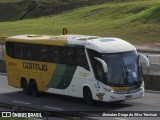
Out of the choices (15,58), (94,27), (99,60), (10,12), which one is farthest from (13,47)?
(10,12)


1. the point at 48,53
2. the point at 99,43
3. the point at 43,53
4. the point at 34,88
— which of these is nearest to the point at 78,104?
the point at 99,43

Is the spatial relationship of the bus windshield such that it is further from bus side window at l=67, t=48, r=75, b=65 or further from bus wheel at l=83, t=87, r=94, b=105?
bus side window at l=67, t=48, r=75, b=65

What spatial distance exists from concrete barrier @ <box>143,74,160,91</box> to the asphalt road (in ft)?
2.93

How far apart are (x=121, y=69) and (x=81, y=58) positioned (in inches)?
79.2

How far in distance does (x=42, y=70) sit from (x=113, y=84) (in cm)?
488

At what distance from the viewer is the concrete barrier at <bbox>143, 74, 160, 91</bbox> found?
26.4m

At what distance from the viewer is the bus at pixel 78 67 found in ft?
69.6

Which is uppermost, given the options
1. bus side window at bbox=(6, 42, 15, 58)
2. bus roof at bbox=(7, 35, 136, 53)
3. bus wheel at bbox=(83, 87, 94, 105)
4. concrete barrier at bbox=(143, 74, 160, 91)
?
bus roof at bbox=(7, 35, 136, 53)

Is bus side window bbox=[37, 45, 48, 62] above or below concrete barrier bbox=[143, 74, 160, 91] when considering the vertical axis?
above

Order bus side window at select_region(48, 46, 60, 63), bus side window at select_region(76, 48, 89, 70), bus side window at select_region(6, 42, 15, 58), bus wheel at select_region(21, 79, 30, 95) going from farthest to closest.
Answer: bus side window at select_region(6, 42, 15, 58), bus wheel at select_region(21, 79, 30, 95), bus side window at select_region(48, 46, 60, 63), bus side window at select_region(76, 48, 89, 70)

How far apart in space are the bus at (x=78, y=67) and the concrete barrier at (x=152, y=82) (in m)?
3.80

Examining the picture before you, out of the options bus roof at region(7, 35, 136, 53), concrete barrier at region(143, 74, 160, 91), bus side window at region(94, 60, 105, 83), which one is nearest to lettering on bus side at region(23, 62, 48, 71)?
bus roof at region(7, 35, 136, 53)

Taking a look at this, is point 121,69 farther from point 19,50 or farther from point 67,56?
point 19,50

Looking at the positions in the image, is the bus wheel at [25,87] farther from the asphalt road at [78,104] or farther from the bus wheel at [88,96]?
the bus wheel at [88,96]
